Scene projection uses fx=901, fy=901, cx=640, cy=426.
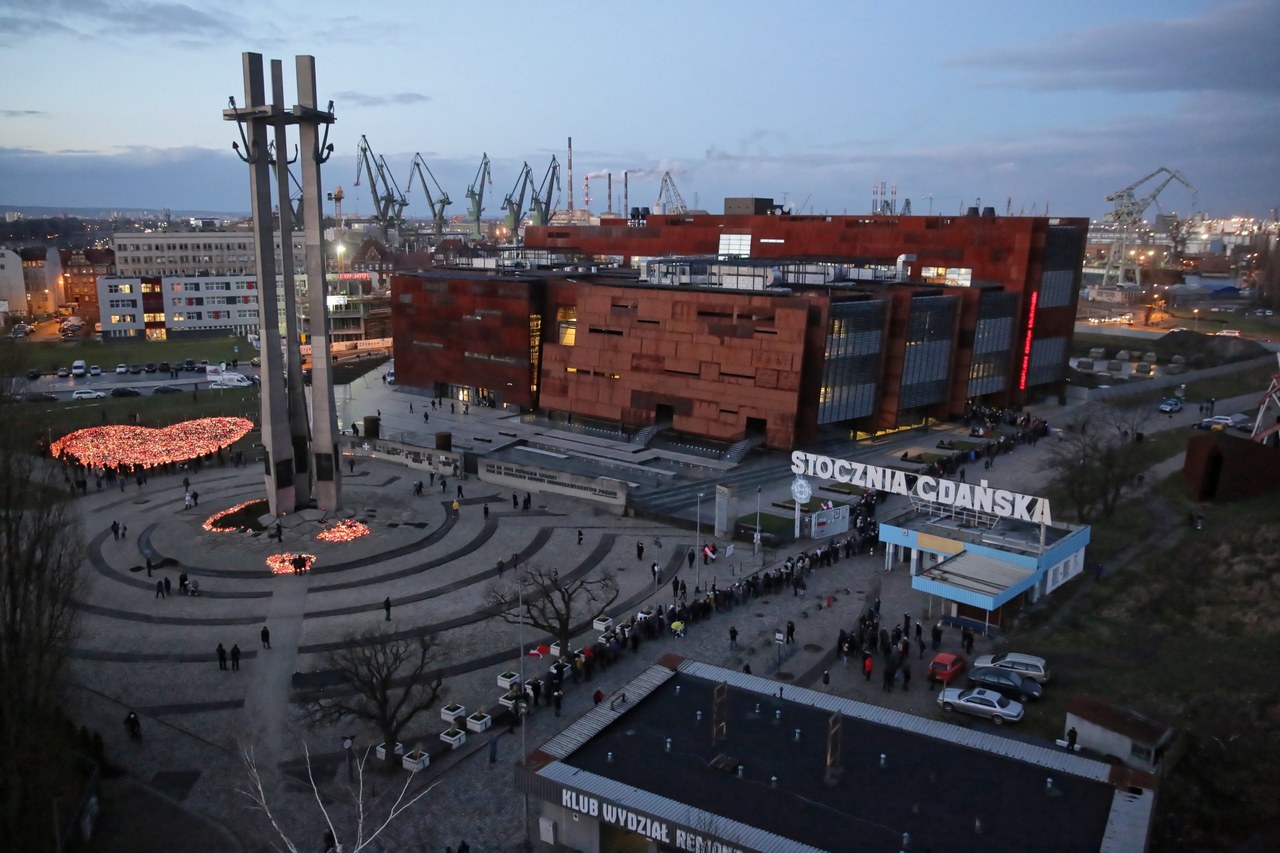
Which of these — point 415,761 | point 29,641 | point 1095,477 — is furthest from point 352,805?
point 1095,477

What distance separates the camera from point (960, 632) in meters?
31.9

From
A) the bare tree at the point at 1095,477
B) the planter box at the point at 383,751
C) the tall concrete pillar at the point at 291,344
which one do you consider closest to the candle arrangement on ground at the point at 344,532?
the tall concrete pillar at the point at 291,344

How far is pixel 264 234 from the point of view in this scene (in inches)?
1571

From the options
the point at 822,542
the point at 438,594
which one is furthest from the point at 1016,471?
the point at 438,594

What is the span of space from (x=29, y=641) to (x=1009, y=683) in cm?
2550

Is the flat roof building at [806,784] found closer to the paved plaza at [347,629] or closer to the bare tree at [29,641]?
the paved plaza at [347,629]

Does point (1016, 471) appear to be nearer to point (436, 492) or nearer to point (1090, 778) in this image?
point (436, 492)

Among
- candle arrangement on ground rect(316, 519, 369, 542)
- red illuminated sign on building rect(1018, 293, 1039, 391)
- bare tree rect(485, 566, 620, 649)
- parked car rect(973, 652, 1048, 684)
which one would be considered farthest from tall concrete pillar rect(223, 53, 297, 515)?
red illuminated sign on building rect(1018, 293, 1039, 391)

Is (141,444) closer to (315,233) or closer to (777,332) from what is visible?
(315,233)

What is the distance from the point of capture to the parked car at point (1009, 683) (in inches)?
1040

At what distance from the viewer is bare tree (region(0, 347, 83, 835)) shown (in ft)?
56.7

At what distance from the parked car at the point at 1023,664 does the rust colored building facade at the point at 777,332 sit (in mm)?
29453

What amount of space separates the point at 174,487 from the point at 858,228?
207ft

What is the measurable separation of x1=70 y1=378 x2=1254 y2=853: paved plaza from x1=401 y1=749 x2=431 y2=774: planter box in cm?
30
